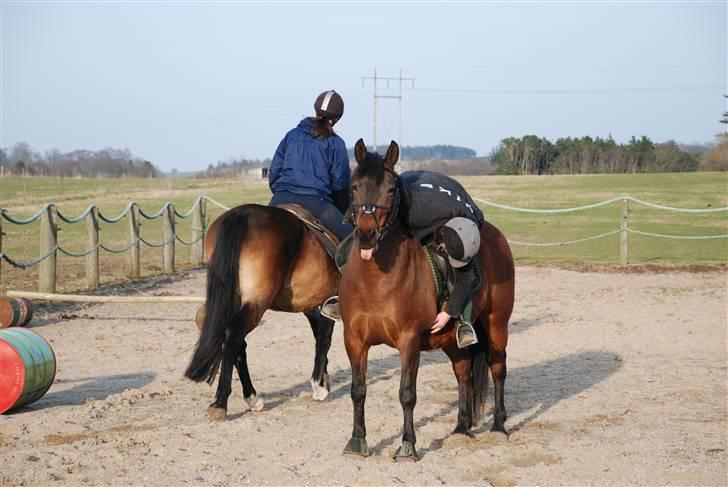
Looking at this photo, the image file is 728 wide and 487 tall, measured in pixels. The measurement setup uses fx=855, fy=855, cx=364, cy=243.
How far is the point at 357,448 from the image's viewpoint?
19.0 feet

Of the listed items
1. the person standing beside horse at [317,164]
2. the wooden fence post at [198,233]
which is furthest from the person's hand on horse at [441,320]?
the wooden fence post at [198,233]

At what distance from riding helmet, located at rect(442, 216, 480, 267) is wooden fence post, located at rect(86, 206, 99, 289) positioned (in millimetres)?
9837

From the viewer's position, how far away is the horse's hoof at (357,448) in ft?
19.0

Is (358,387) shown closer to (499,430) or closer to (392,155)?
(499,430)

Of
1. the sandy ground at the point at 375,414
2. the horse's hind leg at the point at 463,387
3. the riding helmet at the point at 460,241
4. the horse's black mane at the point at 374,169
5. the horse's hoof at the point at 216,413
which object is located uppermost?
the horse's black mane at the point at 374,169

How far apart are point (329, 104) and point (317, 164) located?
1.78 ft

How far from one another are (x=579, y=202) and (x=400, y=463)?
122 feet

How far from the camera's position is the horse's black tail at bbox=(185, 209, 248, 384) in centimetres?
661

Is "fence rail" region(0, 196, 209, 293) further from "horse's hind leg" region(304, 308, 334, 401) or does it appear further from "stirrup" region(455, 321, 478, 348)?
"stirrup" region(455, 321, 478, 348)

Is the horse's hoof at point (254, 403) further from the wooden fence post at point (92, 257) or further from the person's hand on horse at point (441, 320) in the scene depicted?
the wooden fence post at point (92, 257)

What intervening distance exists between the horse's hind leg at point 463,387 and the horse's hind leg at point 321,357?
1544 mm

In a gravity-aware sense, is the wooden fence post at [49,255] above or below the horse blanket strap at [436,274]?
below

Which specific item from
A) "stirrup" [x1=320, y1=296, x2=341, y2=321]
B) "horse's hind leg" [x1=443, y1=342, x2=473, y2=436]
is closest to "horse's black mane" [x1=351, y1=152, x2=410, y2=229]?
"stirrup" [x1=320, y1=296, x2=341, y2=321]

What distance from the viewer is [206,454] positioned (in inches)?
225
